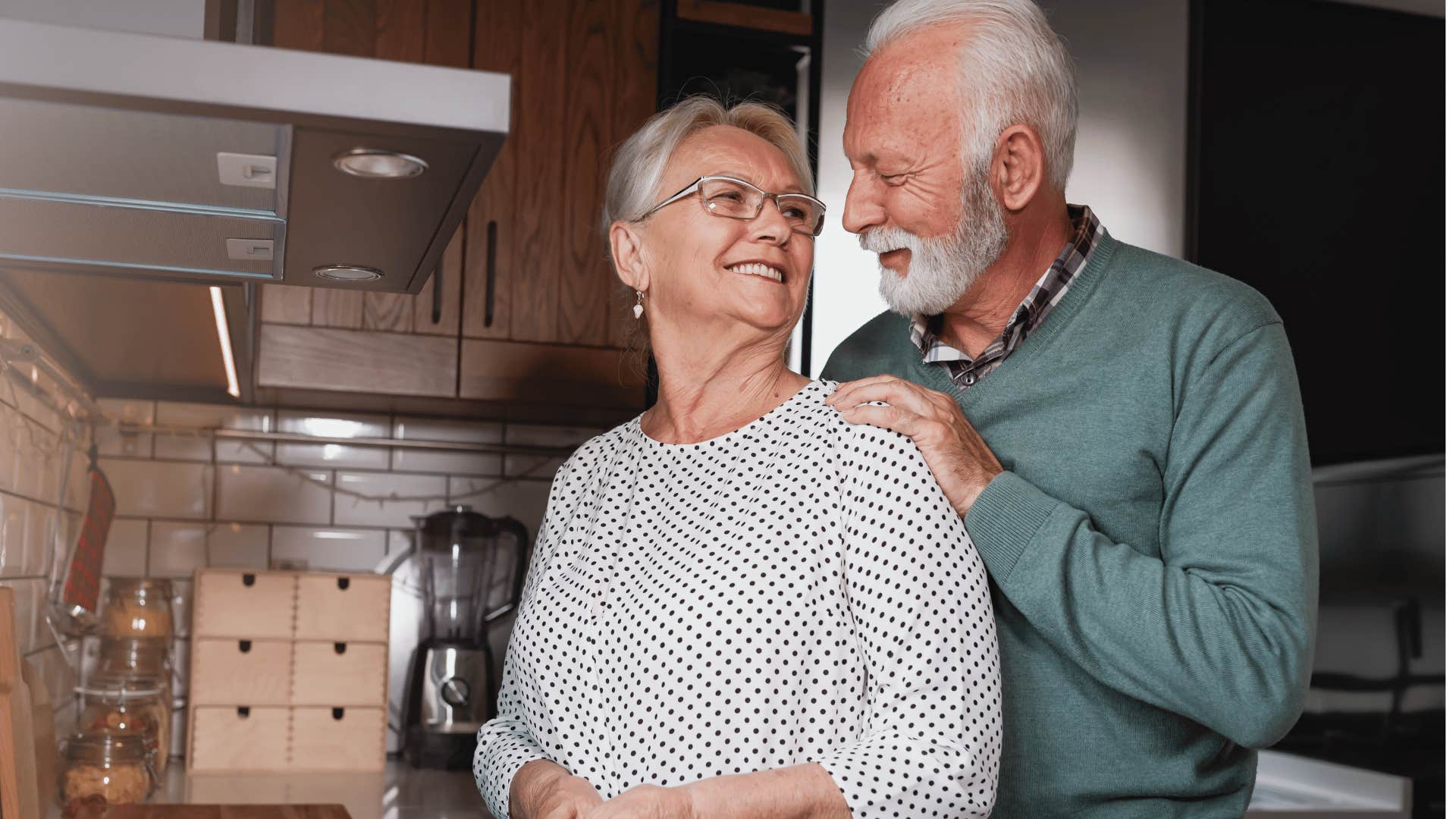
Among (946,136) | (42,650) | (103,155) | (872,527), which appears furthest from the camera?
(42,650)

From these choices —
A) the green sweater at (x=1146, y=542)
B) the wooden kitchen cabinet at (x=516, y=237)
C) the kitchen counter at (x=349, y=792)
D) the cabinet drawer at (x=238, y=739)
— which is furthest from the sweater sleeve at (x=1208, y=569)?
the cabinet drawer at (x=238, y=739)

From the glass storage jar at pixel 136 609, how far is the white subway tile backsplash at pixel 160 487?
187 mm

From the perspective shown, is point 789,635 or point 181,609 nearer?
point 789,635

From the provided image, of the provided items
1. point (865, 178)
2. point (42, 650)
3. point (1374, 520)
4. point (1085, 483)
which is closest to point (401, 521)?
point (42, 650)

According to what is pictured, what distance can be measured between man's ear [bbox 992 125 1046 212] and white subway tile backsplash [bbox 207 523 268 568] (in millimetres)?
1588

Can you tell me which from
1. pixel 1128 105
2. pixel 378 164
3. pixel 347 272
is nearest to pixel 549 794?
pixel 347 272

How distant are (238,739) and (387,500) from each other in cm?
50

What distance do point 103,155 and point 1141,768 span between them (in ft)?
3.10

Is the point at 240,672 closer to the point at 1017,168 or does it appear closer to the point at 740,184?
the point at 740,184

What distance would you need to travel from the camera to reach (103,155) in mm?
848

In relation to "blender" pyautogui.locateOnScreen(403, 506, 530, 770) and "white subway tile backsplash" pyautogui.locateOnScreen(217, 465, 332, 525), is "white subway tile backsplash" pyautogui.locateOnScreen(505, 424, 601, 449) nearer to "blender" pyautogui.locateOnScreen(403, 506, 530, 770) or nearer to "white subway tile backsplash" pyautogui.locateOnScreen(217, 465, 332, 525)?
"blender" pyautogui.locateOnScreen(403, 506, 530, 770)

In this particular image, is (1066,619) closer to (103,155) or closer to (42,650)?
(103,155)

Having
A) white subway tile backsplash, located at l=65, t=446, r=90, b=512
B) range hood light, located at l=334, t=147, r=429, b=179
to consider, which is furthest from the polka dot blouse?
white subway tile backsplash, located at l=65, t=446, r=90, b=512

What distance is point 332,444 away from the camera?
7.91ft
